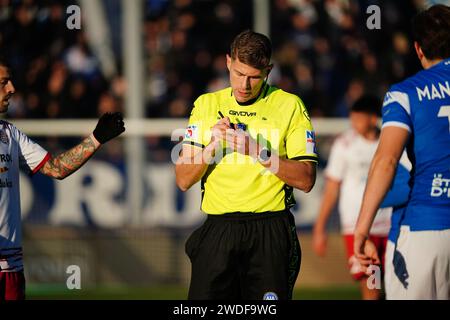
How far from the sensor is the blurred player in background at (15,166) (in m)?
5.94

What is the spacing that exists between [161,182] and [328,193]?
3190 mm

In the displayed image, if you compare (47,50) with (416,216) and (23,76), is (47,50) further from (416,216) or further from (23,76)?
(416,216)

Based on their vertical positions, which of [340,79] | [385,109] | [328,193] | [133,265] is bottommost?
[133,265]

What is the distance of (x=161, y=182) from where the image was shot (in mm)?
12711

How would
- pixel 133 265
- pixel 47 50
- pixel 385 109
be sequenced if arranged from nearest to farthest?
pixel 385 109 < pixel 133 265 < pixel 47 50

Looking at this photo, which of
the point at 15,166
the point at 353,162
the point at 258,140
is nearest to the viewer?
the point at 258,140

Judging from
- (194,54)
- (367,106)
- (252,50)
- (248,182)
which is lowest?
(248,182)

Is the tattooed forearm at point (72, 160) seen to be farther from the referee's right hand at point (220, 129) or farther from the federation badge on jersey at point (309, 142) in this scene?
the federation badge on jersey at point (309, 142)

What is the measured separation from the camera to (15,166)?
603 centimetres

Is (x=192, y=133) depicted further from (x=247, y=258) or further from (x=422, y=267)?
(x=422, y=267)

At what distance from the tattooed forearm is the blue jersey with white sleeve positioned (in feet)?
6.34

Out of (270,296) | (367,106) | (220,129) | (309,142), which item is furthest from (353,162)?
(220,129)

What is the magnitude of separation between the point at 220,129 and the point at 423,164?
1.17 metres
